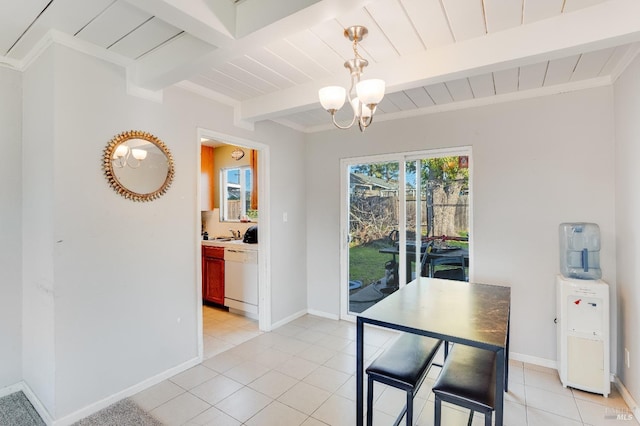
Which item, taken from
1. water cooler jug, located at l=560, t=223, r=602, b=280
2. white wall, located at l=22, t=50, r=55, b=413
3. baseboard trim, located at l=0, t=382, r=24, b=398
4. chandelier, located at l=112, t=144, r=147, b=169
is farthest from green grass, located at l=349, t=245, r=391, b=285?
baseboard trim, located at l=0, t=382, r=24, b=398

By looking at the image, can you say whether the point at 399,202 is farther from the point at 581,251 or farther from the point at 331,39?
the point at 331,39

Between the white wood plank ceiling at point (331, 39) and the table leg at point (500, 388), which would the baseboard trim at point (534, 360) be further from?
the white wood plank ceiling at point (331, 39)

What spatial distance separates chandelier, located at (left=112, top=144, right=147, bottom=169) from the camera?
2178 mm

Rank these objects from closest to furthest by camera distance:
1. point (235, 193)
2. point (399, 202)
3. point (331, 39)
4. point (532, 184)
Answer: point (331, 39)
point (532, 184)
point (399, 202)
point (235, 193)

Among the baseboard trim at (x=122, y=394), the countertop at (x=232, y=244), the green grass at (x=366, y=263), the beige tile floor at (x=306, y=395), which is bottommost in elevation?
the beige tile floor at (x=306, y=395)

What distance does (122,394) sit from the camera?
7.28 feet

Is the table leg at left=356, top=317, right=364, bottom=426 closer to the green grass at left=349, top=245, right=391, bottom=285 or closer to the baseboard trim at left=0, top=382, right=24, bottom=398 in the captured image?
the green grass at left=349, top=245, right=391, bottom=285

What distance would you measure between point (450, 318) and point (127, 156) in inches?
90.8

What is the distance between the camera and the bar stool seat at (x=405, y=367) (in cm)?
161

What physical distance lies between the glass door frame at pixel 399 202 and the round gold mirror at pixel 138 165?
1950 millimetres

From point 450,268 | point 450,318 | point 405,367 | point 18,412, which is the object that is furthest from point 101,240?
point 450,268

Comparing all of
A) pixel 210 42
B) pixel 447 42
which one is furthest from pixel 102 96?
pixel 447 42

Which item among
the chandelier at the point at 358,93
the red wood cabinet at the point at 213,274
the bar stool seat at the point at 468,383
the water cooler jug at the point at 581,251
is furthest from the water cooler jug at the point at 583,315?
the red wood cabinet at the point at 213,274

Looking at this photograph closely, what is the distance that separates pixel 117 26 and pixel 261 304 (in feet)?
8.96
